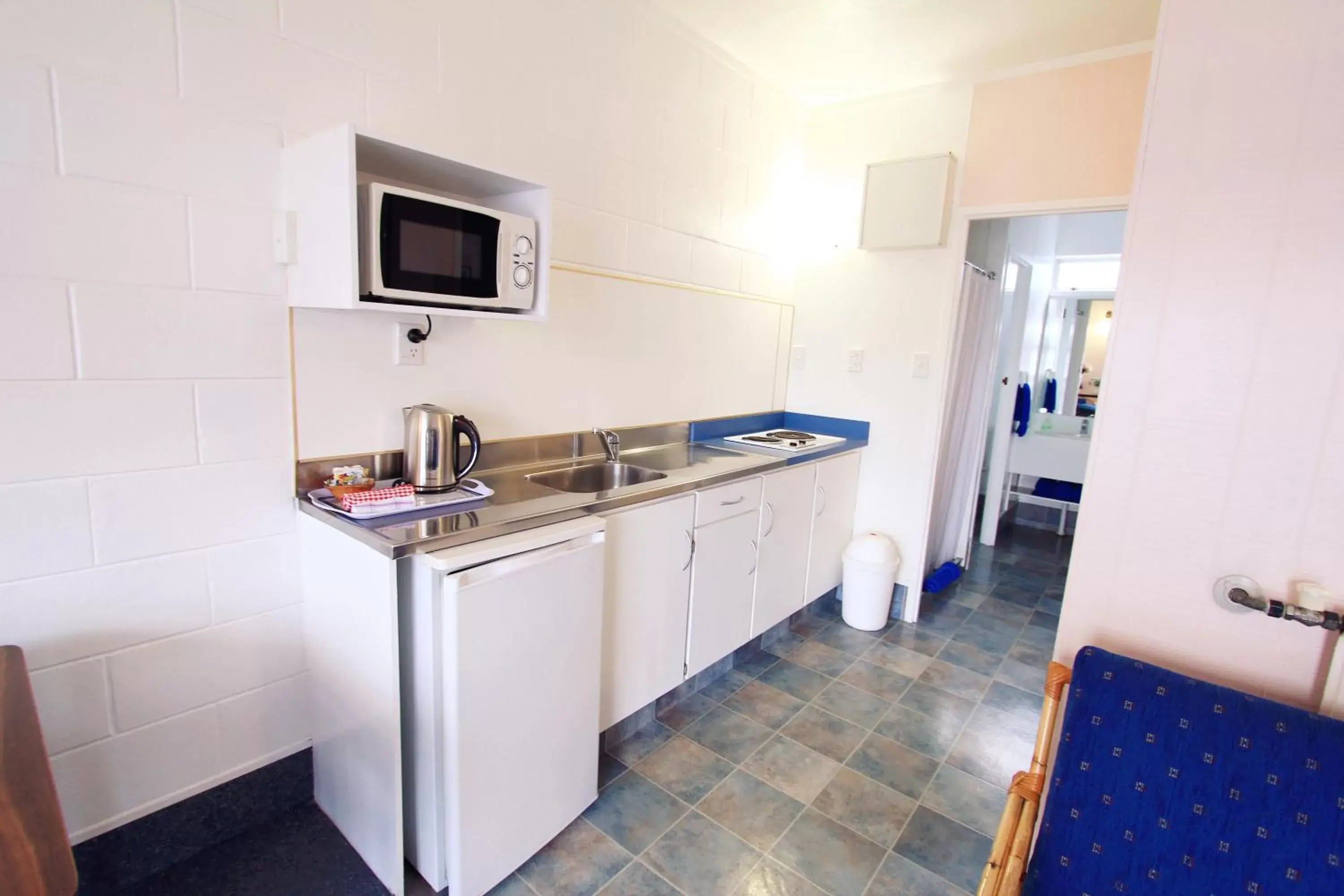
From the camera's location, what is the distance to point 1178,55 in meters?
1.19

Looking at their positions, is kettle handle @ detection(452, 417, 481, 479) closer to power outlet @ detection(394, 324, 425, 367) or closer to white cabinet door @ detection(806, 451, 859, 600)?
power outlet @ detection(394, 324, 425, 367)

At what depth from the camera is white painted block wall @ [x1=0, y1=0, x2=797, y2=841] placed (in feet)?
4.14

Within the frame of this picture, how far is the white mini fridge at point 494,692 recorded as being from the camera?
137 cm

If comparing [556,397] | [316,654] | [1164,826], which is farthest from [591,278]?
[1164,826]

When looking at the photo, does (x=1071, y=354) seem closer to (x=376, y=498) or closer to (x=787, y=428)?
(x=787, y=428)

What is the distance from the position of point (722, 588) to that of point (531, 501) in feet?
3.03

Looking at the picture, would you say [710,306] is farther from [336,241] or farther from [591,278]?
[336,241]

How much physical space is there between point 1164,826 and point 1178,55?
4.60 ft

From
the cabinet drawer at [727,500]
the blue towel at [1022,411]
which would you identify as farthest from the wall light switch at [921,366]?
the blue towel at [1022,411]

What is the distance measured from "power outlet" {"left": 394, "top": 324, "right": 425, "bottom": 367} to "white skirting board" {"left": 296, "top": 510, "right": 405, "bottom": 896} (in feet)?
1.62

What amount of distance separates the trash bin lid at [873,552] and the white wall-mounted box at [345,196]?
200 cm

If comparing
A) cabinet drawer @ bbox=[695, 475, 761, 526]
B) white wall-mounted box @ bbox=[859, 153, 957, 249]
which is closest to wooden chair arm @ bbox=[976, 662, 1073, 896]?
cabinet drawer @ bbox=[695, 475, 761, 526]

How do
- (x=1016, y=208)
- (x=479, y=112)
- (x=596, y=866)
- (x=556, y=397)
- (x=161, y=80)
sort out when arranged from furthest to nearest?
(x=1016, y=208), (x=556, y=397), (x=479, y=112), (x=596, y=866), (x=161, y=80)

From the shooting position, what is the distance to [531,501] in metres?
1.75
